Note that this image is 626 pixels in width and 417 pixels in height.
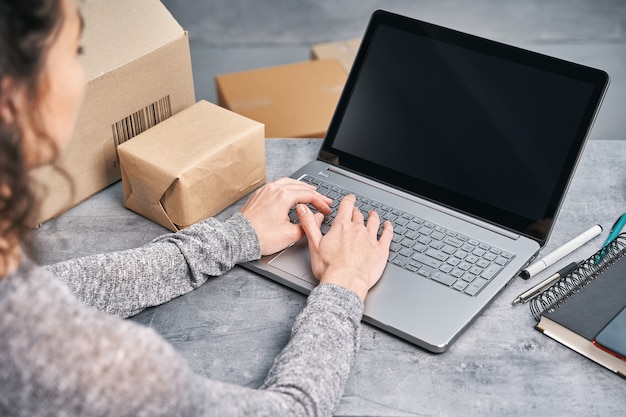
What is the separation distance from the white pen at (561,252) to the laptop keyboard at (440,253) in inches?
1.4

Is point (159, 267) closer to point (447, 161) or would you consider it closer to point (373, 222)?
point (373, 222)

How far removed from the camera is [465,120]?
3.75ft

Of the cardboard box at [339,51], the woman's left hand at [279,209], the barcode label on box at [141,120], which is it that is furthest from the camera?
the cardboard box at [339,51]

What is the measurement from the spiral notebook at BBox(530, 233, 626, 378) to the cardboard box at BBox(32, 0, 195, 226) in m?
0.72

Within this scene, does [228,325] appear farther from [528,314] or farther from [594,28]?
[594,28]

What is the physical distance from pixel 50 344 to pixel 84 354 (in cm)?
3

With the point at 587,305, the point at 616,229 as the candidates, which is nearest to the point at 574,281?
the point at 587,305

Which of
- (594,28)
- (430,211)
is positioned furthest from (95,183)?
(594,28)

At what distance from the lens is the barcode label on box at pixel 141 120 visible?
1214 millimetres

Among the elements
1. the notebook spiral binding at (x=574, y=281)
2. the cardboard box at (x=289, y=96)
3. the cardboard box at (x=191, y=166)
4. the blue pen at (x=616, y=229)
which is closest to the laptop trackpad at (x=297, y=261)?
the cardboard box at (x=191, y=166)

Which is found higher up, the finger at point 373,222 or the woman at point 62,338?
the woman at point 62,338

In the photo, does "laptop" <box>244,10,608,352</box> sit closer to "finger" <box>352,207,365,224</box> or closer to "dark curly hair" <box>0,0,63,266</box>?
"finger" <box>352,207,365,224</box>

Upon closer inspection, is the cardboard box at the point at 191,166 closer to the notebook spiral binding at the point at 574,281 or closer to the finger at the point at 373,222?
the finger at the point at 373,222

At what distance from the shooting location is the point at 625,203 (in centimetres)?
A: 121
